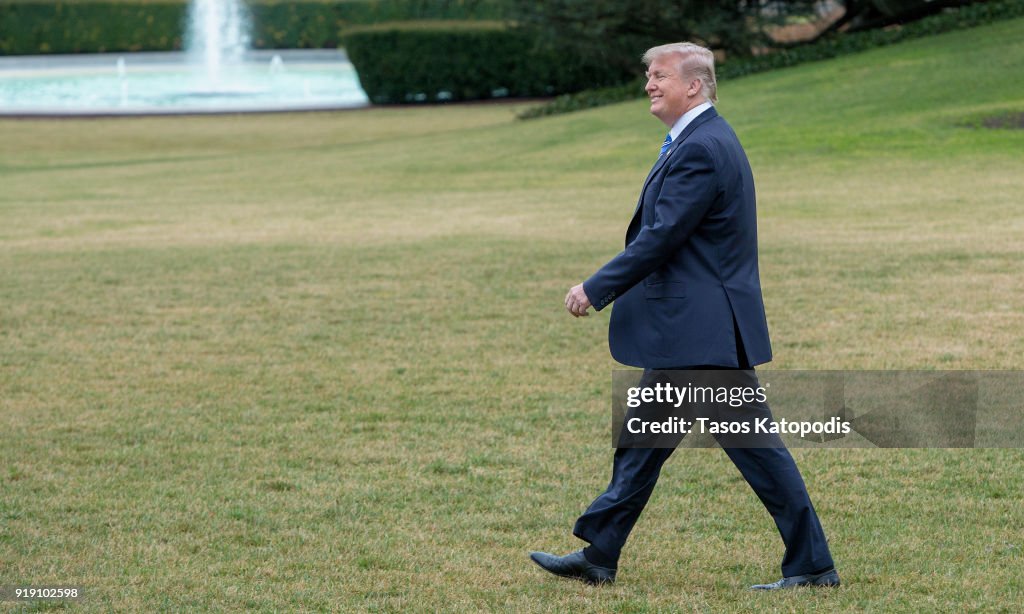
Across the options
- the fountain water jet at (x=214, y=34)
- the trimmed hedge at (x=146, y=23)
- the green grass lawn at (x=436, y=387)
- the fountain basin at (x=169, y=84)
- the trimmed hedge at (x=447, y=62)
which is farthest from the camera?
the fountain water jet at (x=214, y=34)

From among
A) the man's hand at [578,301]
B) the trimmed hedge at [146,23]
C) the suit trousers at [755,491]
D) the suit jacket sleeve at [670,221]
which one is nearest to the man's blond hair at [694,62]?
the suit jacket sleeve at [670,221]

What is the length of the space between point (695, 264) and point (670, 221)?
19cm

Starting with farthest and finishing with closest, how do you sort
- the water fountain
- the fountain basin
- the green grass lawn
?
the water fountain
the fountain basin
the green grass lawn

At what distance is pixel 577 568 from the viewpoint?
169 inches

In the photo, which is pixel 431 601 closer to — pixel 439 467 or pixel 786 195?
pixel 439 467

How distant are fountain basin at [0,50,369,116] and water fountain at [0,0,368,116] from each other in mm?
31

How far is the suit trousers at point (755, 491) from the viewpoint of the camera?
3980 mm

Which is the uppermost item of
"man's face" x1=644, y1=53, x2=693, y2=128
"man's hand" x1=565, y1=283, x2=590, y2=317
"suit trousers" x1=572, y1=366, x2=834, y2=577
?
"man's face" x1=644, y1=53, x2=693, y2=128

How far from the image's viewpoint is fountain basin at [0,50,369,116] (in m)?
35.9

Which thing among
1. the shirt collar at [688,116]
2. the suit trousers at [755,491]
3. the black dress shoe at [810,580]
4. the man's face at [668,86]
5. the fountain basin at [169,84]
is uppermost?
the man's face at [668,86]

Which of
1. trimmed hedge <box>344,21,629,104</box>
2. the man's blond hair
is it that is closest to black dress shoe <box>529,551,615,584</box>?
the man's blond hair

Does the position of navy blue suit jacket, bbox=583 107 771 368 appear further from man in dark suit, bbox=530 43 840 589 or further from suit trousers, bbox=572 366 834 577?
suit trousers, bbox=572 366 834 577

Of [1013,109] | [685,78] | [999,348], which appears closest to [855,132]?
[1013,109]

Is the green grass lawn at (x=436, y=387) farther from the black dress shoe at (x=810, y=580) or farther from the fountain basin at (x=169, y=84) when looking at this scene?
the fountain basin at (x=169, y=84)
